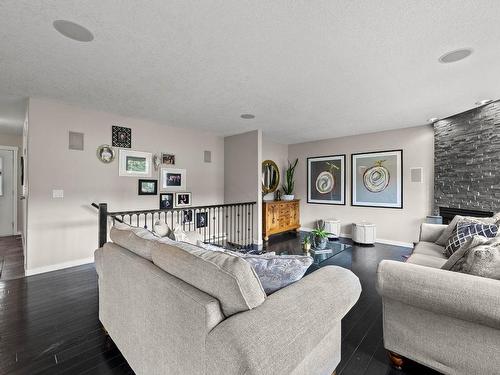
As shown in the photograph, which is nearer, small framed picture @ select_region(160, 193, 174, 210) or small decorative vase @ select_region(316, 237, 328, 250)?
small decorative vase @ select_region(316, 237, 328, 250)

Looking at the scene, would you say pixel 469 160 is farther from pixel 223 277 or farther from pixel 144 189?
pixel 144 189

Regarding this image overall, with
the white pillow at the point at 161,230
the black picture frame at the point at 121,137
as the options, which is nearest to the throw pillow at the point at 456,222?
the white pillow at the point at 161,230

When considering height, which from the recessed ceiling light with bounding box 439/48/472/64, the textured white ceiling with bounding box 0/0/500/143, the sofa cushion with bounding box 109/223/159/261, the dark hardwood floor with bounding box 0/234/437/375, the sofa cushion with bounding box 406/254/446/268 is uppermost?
the textured white ceiling with bounding box 0/0/500/143

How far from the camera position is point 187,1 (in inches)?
62.3

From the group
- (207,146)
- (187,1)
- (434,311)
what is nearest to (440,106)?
(434,311)

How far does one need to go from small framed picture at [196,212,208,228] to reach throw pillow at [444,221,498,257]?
149 inches

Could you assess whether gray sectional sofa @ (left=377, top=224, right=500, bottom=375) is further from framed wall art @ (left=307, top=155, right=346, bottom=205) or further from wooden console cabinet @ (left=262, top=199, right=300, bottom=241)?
framed wall art @ (left=307, top=155, right=346, bottom=205)

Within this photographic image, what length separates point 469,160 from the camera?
3.82m

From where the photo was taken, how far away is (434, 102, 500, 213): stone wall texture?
345 centimetres

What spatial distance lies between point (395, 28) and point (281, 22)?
0.88 metres

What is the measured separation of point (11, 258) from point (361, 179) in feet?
22.2

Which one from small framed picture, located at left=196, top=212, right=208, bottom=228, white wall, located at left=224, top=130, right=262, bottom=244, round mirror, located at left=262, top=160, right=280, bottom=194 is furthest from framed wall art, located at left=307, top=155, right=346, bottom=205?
small framed picture, located at left=196, top=212, right=208, bottom=228

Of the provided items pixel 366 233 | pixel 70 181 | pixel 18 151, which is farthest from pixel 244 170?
pixel 18 151

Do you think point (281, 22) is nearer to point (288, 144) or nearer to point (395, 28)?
point (395, 28)
